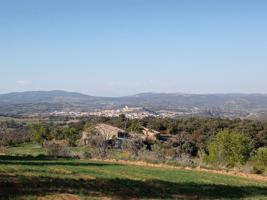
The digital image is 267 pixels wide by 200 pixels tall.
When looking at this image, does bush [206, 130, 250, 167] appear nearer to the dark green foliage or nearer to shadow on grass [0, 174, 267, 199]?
shadow on grass [0, 174, 267, 199]

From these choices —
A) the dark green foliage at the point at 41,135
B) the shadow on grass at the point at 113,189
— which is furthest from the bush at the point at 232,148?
the dark green foliage at the point at 41,135

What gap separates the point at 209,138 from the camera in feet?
351

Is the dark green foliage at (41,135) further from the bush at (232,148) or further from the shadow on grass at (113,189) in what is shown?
the shadow on grass at (113,189)

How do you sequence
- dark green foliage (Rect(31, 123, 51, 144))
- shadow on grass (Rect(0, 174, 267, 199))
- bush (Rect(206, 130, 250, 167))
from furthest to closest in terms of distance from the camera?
dark green foliage (Rect(31, 123, 51, 144)), bush (Rect(206, 130, 250, 167)), shadow on grass (Rect(0, 174, 267, 199))

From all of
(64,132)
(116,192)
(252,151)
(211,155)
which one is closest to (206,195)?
(116,192)

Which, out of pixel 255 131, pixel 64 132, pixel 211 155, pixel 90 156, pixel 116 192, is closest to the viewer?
pixel 116 192

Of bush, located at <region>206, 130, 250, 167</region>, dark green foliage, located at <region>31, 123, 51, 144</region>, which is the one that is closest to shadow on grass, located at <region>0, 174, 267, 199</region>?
bush, located at <region>206, 130, 250, 167</region>

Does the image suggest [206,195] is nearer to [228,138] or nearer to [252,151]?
[228,138]

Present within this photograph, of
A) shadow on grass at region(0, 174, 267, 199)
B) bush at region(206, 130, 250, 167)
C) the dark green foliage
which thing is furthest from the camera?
the dark green foliage

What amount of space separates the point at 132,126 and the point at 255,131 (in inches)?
1349

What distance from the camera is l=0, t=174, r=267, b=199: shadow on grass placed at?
72.4 feet

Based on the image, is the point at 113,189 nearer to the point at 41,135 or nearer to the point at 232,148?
the point at 232,148

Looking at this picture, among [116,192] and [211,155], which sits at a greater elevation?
[116,192]

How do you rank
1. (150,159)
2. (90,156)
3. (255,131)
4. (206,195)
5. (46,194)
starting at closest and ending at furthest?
1. (46,194)
2. (206,195)
3. (150,159)
4. (90,156)
5. (255,131)
